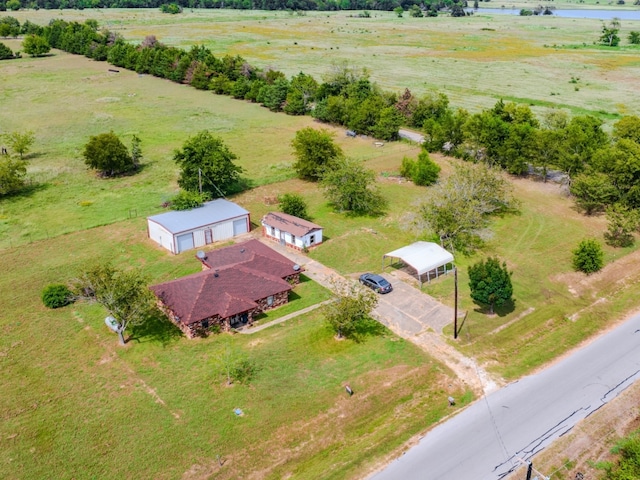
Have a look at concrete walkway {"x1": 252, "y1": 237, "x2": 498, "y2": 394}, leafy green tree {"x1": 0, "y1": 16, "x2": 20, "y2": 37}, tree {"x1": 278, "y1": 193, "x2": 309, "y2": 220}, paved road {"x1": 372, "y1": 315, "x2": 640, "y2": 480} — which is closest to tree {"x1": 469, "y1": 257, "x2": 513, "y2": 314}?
concrete walkway {"x1": 252, "y1": 237, "x2": 498, "y2": 394}

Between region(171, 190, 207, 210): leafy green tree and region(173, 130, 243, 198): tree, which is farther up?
region(173, 130, 243, 198): tree

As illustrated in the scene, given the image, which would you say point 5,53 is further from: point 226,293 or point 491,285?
point 491,285

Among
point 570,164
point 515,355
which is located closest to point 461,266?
point 515,355

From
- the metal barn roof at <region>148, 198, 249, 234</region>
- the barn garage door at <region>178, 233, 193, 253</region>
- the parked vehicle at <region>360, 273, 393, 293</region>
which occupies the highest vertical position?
the metal barn roof at <region>148, 198, 249, 234</region>

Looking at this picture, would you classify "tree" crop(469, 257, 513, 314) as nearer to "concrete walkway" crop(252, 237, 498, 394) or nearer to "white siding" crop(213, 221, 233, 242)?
"concrete walkway" crop(252, 237, 498, 394)

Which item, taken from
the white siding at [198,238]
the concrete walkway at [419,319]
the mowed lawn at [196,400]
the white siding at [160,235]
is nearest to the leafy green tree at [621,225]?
the concrete walkway at [419,319]

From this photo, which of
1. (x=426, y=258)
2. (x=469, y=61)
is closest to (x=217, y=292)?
(x=426, y=258)
